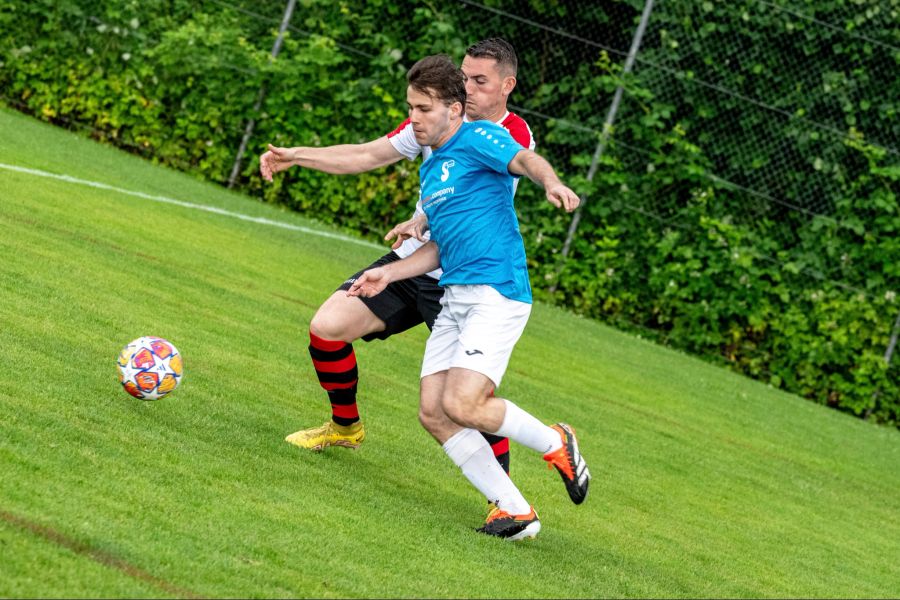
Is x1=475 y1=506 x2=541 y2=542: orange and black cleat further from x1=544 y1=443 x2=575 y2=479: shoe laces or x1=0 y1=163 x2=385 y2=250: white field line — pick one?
x1=0 y1=163 x2=385 y2=250: white field line

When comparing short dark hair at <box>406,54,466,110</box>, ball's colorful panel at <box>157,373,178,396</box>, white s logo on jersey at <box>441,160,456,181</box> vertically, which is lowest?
ball's colorful panel at <box>157,373,178,396</box>

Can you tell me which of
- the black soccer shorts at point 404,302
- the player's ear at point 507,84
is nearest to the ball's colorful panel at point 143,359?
the black soccer shorts at point 404,302

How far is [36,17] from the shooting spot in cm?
1681

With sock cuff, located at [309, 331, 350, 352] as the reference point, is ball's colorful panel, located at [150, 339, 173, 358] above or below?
below

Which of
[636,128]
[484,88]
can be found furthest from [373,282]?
[636,128]

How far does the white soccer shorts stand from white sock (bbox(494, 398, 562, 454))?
141mm

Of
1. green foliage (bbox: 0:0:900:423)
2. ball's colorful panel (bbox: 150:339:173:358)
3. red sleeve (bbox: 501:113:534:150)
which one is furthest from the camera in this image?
green foliage (bbox: 0:0:900:423)

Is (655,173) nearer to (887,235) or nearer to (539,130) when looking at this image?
(539,130)

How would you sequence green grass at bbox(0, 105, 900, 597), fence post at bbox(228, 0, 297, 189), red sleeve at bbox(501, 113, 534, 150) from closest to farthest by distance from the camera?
green grass at bbox(0, 105, 900, 597) < red sleeve at bbox(501, 113, 534, 150) < fence post at bbox(228, 0, 297, 189)

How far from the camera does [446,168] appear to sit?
5.38 m

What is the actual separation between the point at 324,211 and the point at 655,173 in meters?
4.01

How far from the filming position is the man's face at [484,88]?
6090mm

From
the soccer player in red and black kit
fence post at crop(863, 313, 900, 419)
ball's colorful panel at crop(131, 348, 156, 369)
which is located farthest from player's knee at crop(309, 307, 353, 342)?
fence post at crop(863, 313, 900, 419)

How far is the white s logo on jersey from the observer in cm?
536
